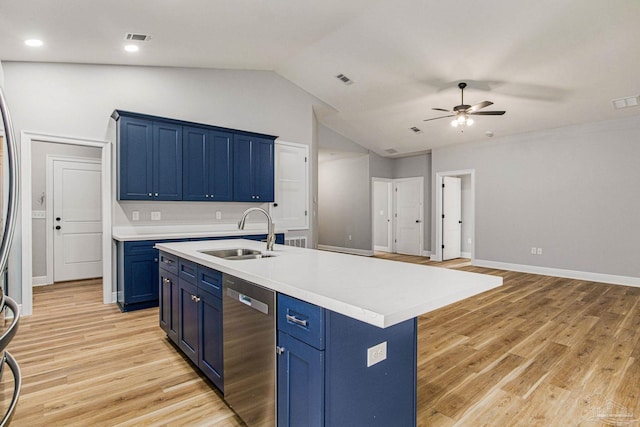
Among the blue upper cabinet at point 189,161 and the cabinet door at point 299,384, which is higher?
the blue upper cabinet at point 189,161

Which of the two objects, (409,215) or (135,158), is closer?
(135,158)

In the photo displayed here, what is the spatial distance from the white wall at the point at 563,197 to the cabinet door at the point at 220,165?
5063mm

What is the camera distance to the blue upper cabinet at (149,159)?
4086 mm

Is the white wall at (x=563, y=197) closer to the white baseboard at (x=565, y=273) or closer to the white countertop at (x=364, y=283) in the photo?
the white baseboard at (x=565, y=273)

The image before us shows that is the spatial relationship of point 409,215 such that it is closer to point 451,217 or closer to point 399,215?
point 399,215

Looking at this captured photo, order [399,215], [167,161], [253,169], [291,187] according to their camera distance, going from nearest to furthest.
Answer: [167,161]
[253,169]
[291,187]
[399,215]

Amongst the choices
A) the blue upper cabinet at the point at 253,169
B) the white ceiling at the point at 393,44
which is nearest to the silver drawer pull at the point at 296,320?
the white ceiling at the point at 393,44

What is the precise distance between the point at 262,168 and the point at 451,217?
495cm

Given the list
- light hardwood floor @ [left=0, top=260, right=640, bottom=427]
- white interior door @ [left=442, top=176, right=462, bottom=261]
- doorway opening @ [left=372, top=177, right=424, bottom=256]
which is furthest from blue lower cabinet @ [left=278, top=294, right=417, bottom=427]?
doorway opening @ [left=372, top=177, right=424, bottom=256]

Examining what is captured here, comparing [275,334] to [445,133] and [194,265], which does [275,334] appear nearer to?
[194,265]

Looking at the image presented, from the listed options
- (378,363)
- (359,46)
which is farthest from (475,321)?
(359,46)

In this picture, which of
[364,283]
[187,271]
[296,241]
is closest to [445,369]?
[364,283]

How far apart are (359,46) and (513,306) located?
386 cm

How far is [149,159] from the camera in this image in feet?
13.9
